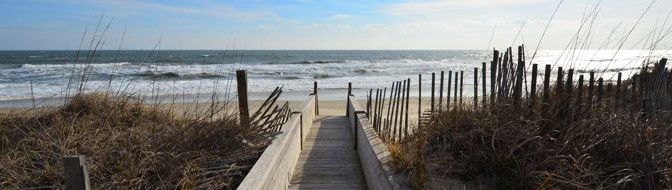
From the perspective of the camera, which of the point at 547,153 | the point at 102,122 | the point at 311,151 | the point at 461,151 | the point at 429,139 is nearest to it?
the point at 547,153

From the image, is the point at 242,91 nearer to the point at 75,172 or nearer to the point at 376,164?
the point at 376,164

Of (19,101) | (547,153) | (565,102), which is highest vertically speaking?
(565,102)

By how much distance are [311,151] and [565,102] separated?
13.2ft

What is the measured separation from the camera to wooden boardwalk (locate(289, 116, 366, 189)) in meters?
6.20

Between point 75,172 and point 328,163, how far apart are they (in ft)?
14.4

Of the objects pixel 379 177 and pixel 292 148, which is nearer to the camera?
pixel 379 177

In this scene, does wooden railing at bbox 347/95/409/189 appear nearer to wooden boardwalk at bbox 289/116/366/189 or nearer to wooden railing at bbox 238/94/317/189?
wooden boardwalk at bbox 289/116/366/189

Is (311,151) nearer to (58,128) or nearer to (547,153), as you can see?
(58,128)

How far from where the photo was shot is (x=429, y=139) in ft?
16.9

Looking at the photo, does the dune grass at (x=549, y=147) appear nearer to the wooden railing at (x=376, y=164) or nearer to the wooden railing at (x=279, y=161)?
the wooden railing at (x=376, y=164)

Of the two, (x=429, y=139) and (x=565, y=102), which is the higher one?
(x=565, y=102)

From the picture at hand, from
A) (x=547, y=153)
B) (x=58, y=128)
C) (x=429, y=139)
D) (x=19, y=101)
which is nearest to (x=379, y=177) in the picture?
(x=429, y=139)

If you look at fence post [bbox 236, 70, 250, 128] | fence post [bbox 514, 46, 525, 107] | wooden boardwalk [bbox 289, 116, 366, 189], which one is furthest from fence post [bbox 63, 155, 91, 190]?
fence post [bbox 236, 70, 250, 128]

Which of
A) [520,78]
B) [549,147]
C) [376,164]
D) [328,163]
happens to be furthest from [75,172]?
[328,163]
